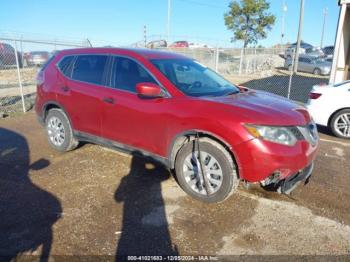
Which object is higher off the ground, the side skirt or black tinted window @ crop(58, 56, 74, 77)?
black tinted window @ crop(58, 56, 74, 77)

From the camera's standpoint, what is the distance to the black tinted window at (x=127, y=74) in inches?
171

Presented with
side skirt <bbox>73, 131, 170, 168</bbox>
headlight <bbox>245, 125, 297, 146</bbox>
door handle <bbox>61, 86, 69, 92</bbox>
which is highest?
door handle <bbox>61, 86, 69, 92</bbox>

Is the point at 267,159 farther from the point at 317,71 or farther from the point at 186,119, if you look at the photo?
the point at 317,71

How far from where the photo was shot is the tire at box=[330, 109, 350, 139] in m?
6.77

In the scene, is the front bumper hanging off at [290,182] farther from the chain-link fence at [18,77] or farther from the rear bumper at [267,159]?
the chain-link fence at [18,77]

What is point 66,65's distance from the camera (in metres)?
5.34

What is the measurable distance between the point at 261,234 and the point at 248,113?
1.27m

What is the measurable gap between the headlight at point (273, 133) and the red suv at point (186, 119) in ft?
0.03

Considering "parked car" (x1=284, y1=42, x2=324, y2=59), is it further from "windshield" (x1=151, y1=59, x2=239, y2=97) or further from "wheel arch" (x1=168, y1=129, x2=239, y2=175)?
"wheel arch" (x1=168, y1=129, x2=239, y2=175)

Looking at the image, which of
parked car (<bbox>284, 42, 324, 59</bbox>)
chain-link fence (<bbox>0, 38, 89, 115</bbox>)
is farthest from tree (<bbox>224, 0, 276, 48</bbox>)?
chain-link fence (<bbox>0, 38, 89, 115</bbox>)

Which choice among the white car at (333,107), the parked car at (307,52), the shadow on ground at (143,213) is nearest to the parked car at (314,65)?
the parked car at (307,52)

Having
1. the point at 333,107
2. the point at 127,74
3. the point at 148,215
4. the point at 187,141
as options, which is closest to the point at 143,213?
the point at 148,215

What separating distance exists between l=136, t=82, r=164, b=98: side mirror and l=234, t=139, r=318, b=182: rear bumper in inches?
47.2

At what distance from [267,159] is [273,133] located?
291 mm
